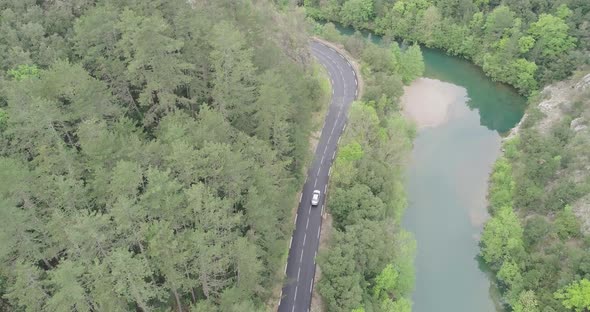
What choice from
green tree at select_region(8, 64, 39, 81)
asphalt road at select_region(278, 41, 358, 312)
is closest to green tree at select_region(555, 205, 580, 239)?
asphalt road at select_region(278, 41, 358, 312)

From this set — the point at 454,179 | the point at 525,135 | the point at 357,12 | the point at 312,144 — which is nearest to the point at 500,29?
the point at 525,135

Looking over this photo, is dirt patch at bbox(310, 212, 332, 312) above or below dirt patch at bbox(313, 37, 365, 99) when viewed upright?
below

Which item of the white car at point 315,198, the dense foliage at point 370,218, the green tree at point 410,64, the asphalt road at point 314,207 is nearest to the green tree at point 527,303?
the dense foliage at point 370,218

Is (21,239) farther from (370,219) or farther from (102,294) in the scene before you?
(370,219)

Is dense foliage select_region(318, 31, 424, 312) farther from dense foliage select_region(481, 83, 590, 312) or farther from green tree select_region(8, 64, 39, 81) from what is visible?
green tree select_region(8, 64, 39, 81)

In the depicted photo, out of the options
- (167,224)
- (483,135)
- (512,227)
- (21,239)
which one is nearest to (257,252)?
(167,224)
